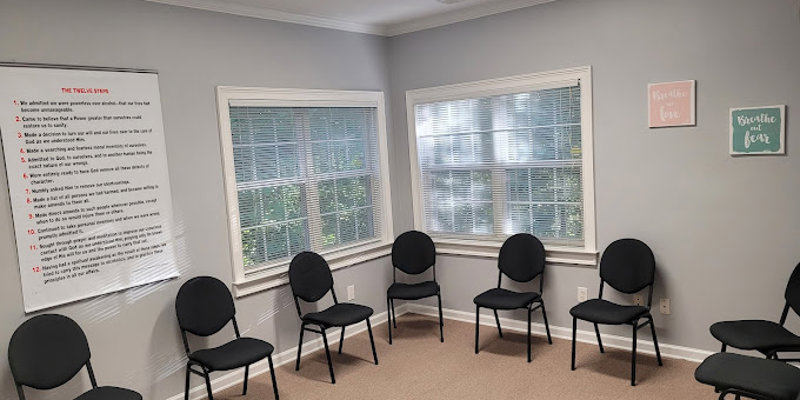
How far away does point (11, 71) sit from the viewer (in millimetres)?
2914

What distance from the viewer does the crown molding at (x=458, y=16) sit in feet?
14.1

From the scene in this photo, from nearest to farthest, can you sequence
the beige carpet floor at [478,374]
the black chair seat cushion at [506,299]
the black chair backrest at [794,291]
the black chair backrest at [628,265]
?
the black chair backrest at [794,291] < the beige carpet floor at [478,374] < the black chair backrest at [628,265] < the black chair seat cushion at [506,299]

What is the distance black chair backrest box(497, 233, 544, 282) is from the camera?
432 centimetres

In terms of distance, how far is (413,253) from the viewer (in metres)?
4.88

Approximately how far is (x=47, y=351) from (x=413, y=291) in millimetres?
2444

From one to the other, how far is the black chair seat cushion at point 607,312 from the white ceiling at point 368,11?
210 cm

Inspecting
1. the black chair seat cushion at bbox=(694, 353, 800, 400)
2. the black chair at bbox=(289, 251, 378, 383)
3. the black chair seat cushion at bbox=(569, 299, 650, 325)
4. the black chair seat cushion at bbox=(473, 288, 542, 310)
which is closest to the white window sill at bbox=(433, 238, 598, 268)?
the black chair seat cushion at bbox=(473, 288, 542, 310)

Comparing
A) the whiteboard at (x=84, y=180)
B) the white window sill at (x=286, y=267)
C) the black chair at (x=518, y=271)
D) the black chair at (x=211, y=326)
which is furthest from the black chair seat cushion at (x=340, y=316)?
the whiteboard at (x=84, y=180)

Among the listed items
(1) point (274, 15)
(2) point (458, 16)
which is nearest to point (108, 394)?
(1) point (274, 15)

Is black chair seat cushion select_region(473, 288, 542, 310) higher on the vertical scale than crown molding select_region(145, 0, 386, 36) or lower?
lower

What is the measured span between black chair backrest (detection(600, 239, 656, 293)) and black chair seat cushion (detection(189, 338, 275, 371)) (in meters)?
2.24

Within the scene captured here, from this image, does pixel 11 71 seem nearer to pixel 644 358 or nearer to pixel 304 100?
pixel 304 100

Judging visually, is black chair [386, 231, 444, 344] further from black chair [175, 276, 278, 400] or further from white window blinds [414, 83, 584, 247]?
black chair [175, 276, 278, 400]

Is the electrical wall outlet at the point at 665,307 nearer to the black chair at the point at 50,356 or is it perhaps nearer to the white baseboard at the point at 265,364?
the white baseboard at the point at 265,364
